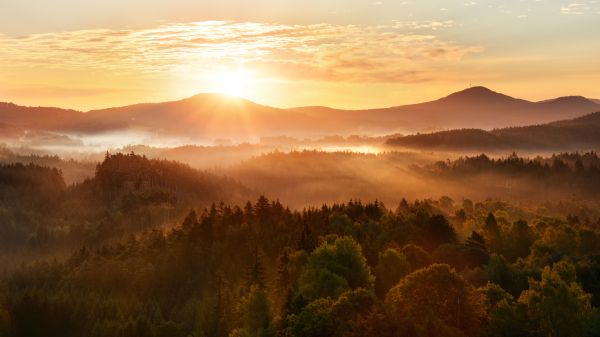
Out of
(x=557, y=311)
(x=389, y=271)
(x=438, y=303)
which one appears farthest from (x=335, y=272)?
(x=557, y=311)

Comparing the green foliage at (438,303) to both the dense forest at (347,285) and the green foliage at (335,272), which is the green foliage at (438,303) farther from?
the green foliage at (335,272)

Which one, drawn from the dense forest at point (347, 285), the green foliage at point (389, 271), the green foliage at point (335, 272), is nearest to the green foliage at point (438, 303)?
the dense forest at point (347, 285)

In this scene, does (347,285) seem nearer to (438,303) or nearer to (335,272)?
(335,272)

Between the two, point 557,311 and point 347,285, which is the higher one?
point 347,285

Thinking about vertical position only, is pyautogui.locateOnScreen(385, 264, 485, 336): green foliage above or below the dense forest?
above

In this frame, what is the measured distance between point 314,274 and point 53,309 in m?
114

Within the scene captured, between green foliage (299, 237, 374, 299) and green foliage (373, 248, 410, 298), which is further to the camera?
green foliage (373, 248, 410, 298)

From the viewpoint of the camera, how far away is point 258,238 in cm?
17162

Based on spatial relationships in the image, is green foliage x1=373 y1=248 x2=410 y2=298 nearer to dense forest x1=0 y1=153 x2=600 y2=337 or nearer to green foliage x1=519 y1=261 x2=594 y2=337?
dense forest x1=0 y1=153 x2=600 y2=337

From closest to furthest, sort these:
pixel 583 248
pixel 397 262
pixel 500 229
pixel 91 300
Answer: pixel 397 262
pixel 583 248
pixel 500 229
pixel 91 300

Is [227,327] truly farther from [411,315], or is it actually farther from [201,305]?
[411,315]

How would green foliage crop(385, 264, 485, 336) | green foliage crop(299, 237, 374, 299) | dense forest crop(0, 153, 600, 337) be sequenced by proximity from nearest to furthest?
1. green foliage crop(385, 264, 485, 336)
2. dense forest crop(0, 153, 600, 337)
3. green foliage crop(299, 237, 374, 299)

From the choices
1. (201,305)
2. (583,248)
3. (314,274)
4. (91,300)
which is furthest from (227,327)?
(583,248)

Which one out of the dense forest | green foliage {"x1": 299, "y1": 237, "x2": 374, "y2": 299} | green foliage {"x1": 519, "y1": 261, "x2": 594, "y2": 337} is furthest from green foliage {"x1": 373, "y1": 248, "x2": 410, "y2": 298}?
green foliage {"x1": 519, "y1": 261, "x2": 594, "y2": 337}
